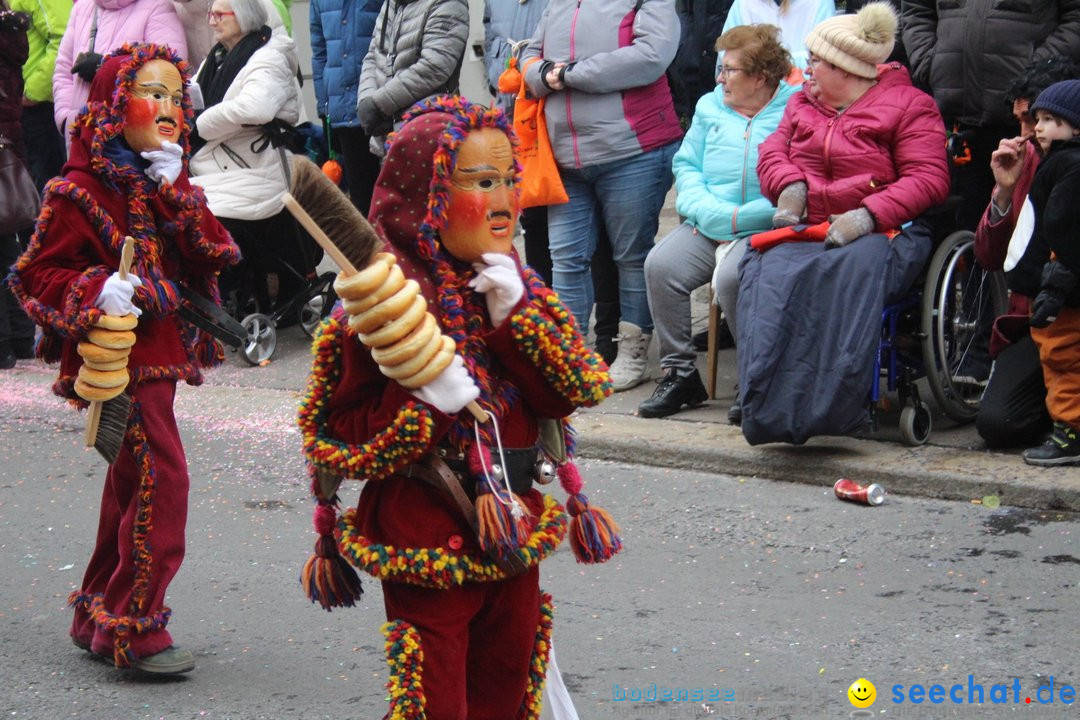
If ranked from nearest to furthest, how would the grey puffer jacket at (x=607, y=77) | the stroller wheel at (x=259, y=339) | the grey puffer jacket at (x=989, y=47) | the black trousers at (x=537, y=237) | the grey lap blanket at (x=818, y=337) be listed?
the grey lap blanket at (x=818, y=337) < the grey puffer jacket at (x=989, y=47) < the grey puffer jacket at (x=607, y=77) < the black trousers at (x=537, y=237) < the stroller wheel at (x=259, y=339)

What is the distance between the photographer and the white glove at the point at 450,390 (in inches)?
127

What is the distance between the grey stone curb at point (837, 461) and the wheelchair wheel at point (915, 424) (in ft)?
0.16

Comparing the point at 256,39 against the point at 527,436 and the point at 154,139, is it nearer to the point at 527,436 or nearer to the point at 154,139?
the point at 154,139

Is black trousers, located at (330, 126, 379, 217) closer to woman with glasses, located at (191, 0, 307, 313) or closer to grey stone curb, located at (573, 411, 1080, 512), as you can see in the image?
woman with glasses, located at (191, 0, 307, 313)

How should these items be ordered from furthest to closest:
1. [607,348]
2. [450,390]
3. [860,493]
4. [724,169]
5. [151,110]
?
[607,348] < [724,169] < [860,493] < [151,110] < [450,390]

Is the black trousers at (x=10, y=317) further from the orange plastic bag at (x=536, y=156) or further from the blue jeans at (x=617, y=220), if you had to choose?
the blue jeans at (x=617, y=220)

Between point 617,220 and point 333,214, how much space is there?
4.81 metres

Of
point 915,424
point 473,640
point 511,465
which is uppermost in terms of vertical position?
point 511,465

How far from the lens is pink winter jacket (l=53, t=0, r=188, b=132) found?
32.0ft

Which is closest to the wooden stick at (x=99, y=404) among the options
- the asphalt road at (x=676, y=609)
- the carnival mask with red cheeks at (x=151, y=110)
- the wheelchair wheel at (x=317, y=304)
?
the carnival mask with red cheeks at (x=151, y=110)

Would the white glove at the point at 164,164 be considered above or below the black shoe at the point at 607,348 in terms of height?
above

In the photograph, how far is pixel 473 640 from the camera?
364cm

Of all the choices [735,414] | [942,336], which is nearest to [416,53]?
[735,414]

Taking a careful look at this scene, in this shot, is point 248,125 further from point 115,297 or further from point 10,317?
point 115,297
